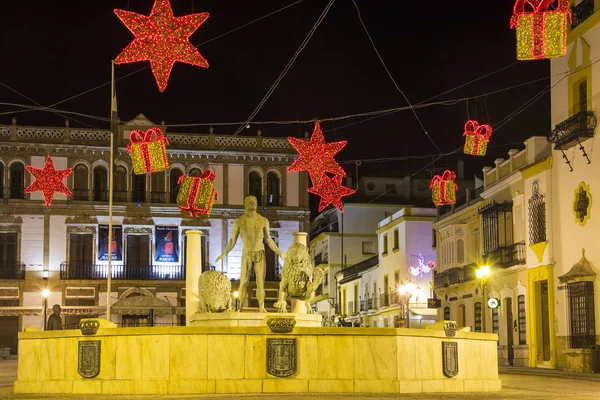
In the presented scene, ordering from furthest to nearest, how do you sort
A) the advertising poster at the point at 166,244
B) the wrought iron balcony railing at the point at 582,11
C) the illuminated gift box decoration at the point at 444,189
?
the advertising poster at the point at 166,244
the illuminated gift box decoration at the point at 444,189
the wrought iron balcony railing at the point at 582,11

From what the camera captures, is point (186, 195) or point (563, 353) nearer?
point (563, 353)

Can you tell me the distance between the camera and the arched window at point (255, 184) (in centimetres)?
5828

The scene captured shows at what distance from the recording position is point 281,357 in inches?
631

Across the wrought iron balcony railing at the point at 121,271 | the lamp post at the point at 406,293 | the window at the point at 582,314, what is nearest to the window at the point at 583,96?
the window at the point at 582,314

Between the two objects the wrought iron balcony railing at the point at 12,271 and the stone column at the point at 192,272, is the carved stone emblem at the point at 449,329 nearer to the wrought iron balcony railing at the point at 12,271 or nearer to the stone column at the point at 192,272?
the stone column at the point at 192,272

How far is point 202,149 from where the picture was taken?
57.3 m

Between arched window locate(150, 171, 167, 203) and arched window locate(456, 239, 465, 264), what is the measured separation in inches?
732

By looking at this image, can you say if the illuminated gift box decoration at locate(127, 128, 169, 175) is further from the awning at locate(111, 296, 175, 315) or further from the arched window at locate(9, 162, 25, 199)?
the arched window at locate(9, 162, 25, 199)

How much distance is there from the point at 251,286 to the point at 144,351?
4050 centimetres

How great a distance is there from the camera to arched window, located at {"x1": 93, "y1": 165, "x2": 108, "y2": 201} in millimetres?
56094

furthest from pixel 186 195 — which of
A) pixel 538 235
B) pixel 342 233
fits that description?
pixel 342 233

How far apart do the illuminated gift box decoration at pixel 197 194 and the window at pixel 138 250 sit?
18961 mm

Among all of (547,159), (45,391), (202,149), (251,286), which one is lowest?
(45,391)

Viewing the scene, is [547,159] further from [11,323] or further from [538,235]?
[11,323]
